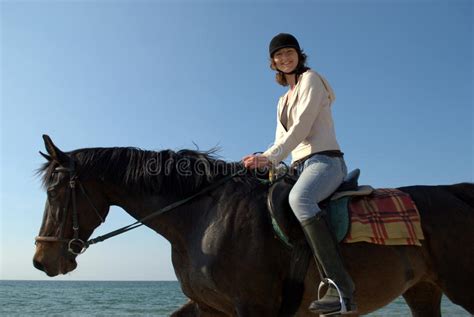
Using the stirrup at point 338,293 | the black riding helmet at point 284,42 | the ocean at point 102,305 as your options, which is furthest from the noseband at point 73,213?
the ocean at point 102,305

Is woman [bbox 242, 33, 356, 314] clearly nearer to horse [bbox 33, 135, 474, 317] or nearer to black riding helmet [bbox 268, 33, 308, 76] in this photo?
black riding helmet [bbox 268, 33, 308, 76]

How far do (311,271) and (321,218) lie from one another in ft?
1.68

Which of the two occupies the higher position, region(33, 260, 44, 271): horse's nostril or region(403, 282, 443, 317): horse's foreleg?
region(33, 260, 44, 271): horse's nostril

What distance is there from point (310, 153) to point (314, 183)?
40 cm

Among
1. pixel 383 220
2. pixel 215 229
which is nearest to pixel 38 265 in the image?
pixel 215 229

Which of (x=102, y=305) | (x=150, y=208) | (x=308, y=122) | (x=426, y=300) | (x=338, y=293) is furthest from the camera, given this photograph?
(x=102, y=305)

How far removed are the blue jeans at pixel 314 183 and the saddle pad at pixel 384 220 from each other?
30 centimetres

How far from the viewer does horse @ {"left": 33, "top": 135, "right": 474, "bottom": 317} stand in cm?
363

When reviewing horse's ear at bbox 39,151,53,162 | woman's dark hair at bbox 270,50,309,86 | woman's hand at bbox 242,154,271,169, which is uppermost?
woman's dark hair at bbox 270,50,309,86

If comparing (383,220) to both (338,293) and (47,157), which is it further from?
(47,157)

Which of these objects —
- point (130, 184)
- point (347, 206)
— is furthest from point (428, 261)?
point (130, 184)

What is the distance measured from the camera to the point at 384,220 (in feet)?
12.7

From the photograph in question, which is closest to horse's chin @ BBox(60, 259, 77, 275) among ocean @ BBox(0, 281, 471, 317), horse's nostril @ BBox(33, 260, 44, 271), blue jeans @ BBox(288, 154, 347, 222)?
horse's nostril @ BBox(33, 260, 44, 271)

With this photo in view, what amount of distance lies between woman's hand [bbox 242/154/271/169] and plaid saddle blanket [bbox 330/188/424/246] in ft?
2.44
